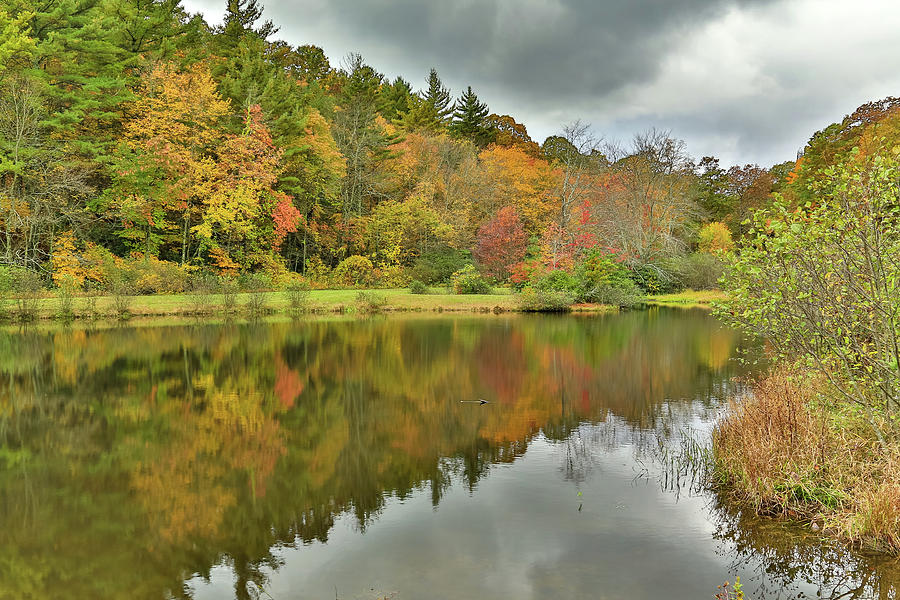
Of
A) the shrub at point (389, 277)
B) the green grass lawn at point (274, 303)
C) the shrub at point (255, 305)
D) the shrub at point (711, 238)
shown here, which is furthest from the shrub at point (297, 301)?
the shrub at point (711, 238)

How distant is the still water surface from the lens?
245 inches

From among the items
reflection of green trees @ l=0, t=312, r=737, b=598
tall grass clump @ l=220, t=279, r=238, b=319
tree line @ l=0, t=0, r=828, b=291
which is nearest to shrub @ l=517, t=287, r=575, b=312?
tree line @ l=0, t=0, r=828, b=291

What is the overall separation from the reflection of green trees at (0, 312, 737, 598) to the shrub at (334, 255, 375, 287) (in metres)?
19.9

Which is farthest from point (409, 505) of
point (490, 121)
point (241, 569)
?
point (490, 121)

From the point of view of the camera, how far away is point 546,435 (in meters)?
11.5

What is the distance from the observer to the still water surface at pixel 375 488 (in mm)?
6219

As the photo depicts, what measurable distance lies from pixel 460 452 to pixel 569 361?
383 inches

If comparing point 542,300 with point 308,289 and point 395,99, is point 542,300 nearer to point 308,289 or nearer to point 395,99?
point 308,289

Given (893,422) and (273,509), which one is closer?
(893,422)

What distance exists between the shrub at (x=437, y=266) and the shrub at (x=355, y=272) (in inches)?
139

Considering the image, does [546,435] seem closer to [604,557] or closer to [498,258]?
[604,557]

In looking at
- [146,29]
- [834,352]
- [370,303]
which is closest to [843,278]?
[834,352]

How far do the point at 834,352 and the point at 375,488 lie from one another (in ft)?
21.9

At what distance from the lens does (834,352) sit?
7.62 m
